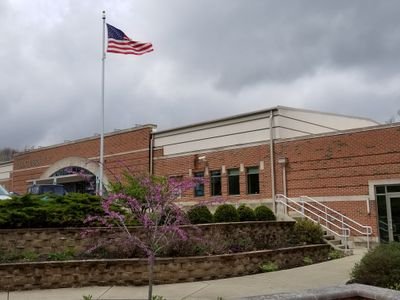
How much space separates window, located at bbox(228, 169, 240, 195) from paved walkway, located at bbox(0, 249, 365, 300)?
13.2 meters

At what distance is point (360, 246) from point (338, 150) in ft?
14.8

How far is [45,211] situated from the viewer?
14.0 metres

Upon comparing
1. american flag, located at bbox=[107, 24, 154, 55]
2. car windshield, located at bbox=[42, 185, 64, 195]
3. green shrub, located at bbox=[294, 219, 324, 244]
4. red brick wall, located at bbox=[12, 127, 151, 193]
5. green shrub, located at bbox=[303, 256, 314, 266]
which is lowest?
green shrub, located at bbox=[303, 256, 314, 266]

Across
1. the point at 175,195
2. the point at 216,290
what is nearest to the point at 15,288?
the point at 216,290

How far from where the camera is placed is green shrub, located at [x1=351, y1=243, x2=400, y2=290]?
931 centimetres

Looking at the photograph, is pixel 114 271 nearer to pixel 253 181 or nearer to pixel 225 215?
pixel 225 215

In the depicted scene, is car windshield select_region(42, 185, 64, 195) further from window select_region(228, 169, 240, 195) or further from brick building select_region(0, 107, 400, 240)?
window select_region(228, 169, 240, 195)

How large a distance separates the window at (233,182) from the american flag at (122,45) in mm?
8279

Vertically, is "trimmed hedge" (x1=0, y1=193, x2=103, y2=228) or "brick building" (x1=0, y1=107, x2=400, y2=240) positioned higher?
"brick building" (x1=0, y1=107, x2=400, y2=240)

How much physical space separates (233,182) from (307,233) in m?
9.93

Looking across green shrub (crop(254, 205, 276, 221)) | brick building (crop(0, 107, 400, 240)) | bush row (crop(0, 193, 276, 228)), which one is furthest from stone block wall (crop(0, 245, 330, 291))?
brick building (crop(0, 107, 400, 240))

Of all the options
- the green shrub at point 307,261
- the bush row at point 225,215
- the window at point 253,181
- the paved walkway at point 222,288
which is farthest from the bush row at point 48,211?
the window at point 253,181

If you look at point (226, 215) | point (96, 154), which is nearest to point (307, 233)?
point (226, 215)

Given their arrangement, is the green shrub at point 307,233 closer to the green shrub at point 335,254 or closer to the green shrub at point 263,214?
the green shrub at point 335,254
